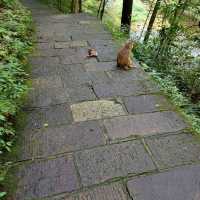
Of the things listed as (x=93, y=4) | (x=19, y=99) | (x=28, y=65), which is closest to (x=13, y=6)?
(x=28, y=65)

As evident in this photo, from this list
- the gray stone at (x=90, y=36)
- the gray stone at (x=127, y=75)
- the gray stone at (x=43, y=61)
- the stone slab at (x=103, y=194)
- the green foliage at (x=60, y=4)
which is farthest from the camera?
the green foliage at (x=60, y=4)

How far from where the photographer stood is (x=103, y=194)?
2.34 m

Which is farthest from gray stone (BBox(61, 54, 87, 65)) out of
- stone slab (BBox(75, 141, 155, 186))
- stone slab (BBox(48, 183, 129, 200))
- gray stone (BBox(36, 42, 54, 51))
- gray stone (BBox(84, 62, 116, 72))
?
stone slab (BBox(48, 183, 129, 200))

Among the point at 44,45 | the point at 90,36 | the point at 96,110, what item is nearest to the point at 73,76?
the point at 96,110

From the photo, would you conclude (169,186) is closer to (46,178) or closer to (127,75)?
(46,178)

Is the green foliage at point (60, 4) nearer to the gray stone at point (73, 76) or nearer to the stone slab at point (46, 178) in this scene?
the gray stone at point (73, 76)

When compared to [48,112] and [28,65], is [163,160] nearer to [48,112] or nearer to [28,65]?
[48,112]

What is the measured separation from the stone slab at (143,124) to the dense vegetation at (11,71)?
110 centimetres

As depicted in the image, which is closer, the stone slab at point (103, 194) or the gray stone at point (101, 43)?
the stone slab at point (103, 194)

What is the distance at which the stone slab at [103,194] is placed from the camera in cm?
230

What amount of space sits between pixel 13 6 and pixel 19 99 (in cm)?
506

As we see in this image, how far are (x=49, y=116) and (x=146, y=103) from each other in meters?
1.27

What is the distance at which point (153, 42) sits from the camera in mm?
7473

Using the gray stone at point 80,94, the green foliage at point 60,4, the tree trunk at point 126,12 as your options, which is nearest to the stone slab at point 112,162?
the gray stone at point 80,94
